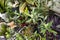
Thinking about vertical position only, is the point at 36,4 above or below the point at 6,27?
above

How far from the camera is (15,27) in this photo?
5.14ft

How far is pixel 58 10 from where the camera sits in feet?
5.18

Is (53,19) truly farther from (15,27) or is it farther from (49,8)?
(15,27)

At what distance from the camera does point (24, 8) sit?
1640 millimetres

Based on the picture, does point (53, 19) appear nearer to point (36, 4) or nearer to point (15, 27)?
point (36, 4)

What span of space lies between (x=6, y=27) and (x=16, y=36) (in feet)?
0.49

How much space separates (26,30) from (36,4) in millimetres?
262

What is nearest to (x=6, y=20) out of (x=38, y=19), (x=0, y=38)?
(x=0, y=38)

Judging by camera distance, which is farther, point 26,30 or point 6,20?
point 6,20

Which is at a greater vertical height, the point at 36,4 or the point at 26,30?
the point at 36,4

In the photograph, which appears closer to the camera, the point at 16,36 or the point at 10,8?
the point at 16,36

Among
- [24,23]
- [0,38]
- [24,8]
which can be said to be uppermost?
[24,8]

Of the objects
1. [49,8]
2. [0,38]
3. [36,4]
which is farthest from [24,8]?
[0,38]

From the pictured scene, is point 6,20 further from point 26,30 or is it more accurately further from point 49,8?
point 49,8
